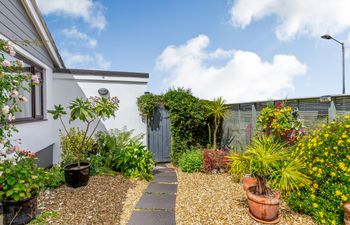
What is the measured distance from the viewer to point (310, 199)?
10.1 ft

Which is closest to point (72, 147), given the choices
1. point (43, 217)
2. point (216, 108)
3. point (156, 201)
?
point (43, 217)

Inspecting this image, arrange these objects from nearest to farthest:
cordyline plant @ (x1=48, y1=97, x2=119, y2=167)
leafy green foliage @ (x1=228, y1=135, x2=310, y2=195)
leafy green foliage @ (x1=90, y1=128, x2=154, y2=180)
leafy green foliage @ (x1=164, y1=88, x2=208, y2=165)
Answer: leafy green foliage @ (x1=228, y1=135, x2=310, y2=195), cordyline plant @ (x1=48, y1=97, x2=119, y2=167), leafy green foliage @ (x1=90, y1=128, x2=154, y2=180), leafy green foliage @ (x1=164, y1=88, x2=208, y2=165)

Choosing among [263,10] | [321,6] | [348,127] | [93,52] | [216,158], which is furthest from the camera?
[93,52]

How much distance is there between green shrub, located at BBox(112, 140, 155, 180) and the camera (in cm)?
504

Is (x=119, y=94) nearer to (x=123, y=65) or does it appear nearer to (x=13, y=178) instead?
(x=123, y=65)

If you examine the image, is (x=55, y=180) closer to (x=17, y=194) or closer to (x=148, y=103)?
(x=17, y=194)

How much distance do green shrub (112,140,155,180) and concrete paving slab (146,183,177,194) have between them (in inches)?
17.3

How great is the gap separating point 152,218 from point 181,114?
3.84 m

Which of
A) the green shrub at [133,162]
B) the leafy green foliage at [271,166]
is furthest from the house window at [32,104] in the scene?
the leafy green foliage at [271,166]

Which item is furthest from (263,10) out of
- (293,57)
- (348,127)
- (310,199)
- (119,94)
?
(119,94)

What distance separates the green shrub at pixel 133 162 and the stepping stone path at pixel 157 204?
1.20ft

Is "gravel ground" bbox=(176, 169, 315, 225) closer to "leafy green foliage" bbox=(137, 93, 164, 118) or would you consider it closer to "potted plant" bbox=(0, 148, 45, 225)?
"potted plant" bbox=(0, 148, 45, 225)

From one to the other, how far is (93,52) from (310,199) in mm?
6363

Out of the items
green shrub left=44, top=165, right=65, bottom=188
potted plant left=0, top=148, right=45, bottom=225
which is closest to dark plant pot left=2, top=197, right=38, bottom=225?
potted plant left=0, top=148, right=45, bottom=225
